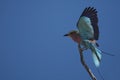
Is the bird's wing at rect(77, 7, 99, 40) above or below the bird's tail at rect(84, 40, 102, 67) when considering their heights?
above

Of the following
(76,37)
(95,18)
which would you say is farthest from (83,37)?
(95,18)

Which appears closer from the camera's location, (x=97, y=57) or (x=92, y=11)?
(x=97, y=57)

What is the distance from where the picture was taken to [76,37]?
1082 millimetres

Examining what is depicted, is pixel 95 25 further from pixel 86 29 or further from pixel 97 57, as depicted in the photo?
pixel 97 57

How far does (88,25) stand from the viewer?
3.80 ft

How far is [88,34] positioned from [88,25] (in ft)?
0.17

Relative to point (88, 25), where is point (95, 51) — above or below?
below

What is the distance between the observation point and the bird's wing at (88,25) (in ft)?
3.66

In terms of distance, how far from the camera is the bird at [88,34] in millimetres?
1065

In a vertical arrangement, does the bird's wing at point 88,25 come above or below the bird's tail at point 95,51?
above

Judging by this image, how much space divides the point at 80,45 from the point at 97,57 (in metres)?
0.09

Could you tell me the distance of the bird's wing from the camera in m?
1.12

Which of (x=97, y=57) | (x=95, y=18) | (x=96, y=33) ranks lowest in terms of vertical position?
(x=97, y=57)

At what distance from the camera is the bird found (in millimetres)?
1065
